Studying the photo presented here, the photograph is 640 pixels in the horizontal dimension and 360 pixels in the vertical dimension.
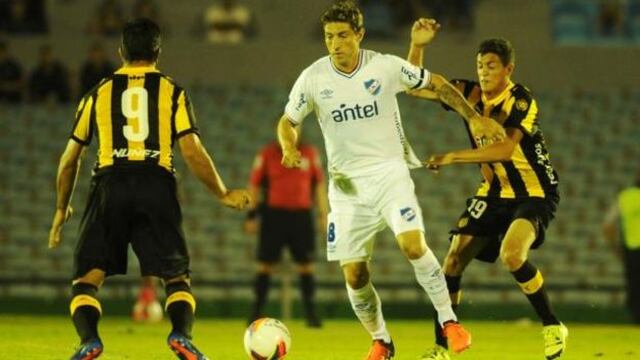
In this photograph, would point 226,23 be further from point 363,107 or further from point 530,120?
point 363,107

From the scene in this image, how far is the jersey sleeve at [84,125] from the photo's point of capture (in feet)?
25.8

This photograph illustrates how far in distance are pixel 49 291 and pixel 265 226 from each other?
12.7ft

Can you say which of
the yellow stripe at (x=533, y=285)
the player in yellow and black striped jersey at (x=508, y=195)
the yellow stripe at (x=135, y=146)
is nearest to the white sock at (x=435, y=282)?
the player in yellow and black striped jersey at (x=508, y=195)

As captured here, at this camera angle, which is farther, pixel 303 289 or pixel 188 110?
pixel 303 289

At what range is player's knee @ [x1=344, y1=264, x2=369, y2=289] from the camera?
8.99 m

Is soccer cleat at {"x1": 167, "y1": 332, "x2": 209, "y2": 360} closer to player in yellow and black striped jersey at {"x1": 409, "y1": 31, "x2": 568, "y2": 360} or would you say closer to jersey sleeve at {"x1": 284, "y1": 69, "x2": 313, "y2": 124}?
jersey sleeve at {"x1": 284, "y1": 69, "x2": 313, "y2": 124}

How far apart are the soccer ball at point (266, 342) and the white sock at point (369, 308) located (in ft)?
2.41

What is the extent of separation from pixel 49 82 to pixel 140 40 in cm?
1271

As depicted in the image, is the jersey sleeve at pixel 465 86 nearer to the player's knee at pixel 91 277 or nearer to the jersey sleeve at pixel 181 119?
the jersey sleeve at pixel 181 119

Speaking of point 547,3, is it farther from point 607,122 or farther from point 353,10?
point 353,10

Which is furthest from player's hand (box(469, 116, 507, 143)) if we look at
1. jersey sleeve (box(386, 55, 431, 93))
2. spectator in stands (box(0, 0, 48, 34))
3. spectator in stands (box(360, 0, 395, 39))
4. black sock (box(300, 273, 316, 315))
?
spectator in stands (box(0, 0, 48, 34))

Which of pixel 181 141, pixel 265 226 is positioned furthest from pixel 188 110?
pixel 265 226

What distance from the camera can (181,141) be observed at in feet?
Result: 25.6

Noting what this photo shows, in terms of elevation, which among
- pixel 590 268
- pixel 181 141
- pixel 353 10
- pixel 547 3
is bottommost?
pixel 590 268
